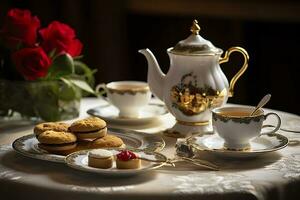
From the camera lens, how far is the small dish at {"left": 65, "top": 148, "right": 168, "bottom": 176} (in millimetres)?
1292

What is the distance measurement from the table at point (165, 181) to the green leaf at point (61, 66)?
1.23ft

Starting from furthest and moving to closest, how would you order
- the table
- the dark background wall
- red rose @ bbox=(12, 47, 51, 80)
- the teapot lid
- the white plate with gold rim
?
1. the dark background wall
2. red rose @ bbox=(12, 47, 51, 80)
3. the teapot lid
4. the white plate with gold rim
5. the table

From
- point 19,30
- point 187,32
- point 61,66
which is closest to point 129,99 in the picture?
point 61,66

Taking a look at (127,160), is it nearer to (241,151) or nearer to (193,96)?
(241,151)

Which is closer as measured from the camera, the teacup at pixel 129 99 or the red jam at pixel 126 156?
the red jam at pixel 126 156

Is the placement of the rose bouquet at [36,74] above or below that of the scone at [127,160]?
above

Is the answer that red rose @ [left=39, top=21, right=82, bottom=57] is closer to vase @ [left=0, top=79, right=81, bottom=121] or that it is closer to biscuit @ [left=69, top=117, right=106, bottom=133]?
vase @ [left=0, top=79, right=81, bottom=121]

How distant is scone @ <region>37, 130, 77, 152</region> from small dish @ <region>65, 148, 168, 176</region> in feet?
0.16

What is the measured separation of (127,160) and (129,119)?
0.44 metres

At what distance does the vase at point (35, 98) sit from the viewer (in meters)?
1.78

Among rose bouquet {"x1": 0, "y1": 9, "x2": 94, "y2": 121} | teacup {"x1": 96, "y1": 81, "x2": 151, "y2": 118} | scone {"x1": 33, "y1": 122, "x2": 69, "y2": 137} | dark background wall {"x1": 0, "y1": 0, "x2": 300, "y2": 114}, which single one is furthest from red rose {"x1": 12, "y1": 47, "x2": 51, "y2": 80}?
dark background wall {"x1": 0, "y1": 0, "x2": 300, "y2": 114}

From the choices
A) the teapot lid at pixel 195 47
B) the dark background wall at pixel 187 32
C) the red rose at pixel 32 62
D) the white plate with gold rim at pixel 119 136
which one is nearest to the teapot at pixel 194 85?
the teapot lid at pixel 195 47

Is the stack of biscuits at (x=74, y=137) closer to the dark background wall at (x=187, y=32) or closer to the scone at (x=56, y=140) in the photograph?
the scone at (x=56, y=140)

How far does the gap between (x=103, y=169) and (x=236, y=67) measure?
192 cm
